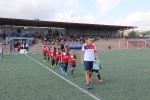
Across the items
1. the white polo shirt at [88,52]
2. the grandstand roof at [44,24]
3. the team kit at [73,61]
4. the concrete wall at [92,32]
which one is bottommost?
the team kit at [73,61]

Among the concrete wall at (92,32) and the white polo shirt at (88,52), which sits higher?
the concrete wall at (92,32)

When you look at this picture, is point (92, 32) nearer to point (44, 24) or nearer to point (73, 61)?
point (44, 24)

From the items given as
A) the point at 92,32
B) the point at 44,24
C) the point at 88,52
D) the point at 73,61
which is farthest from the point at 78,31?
the point at 88,52

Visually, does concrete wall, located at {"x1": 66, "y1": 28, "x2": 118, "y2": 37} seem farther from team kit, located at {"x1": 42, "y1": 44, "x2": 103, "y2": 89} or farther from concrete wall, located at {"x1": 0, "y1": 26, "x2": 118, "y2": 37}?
team kit, located at {"x1": 42, "y1": 44, "x2": 103, "y2": 89}

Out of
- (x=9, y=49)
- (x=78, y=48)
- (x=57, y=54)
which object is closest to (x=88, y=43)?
(x=57, y=54)

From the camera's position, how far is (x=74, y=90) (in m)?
6.19

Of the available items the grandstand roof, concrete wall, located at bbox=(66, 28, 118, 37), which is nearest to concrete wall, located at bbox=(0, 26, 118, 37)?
concrete wall, located at bbox=(66, 28, 118, 37)

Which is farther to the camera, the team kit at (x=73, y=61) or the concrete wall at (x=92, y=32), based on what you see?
the concrete wall at (x=92, y=32)

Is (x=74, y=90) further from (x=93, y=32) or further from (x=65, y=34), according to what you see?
(x=93, y=32)

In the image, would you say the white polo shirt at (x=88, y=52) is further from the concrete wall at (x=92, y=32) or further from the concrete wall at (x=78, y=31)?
the concrete wall at (x=92, y=32)

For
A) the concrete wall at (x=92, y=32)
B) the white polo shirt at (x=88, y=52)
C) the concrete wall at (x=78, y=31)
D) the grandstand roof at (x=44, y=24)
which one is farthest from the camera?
the concrete wall at (x=92, y=32)

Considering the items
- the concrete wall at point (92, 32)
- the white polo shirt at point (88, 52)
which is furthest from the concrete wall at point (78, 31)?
the white polo shirt at point (88, 52)

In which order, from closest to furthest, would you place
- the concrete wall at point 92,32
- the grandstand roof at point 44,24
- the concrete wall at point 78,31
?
the grandstand roof at point 44,24, the concrete wall at point 78,31, the concrete wall at point 92,32

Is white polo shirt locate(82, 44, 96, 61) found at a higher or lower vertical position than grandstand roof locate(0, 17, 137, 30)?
lower
